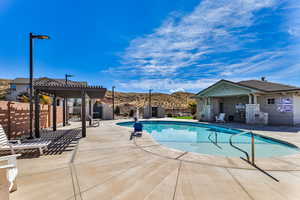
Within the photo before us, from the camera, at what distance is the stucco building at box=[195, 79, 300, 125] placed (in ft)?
37.5

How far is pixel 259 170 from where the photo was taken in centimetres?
329

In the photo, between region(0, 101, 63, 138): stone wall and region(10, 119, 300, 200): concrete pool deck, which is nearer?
region(10, 119, 300, 200): concrete pool deck

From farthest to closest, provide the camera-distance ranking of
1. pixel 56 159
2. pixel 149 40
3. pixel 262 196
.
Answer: pixel 149 40 → pixel 56 159 → pixel 262 196

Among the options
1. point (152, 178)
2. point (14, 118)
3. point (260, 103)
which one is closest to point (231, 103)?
point (260, 103)

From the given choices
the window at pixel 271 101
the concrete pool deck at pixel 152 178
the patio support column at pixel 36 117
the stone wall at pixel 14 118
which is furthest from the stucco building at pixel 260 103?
the stone wall at pixel 14 118

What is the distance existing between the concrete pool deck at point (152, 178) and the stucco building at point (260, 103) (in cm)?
949

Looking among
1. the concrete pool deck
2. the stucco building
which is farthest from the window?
the concrete pool deck

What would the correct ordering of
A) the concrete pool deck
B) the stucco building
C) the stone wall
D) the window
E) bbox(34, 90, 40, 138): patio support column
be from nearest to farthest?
1. the concrete pool deck
2. the stone wall
3. bbox(34, 90, 40, 138): patio support column
4. the stucco building
5. the window

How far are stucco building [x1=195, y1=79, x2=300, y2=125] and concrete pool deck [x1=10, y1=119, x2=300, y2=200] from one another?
9488 mm

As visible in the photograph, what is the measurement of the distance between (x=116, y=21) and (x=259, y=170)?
36.7ft

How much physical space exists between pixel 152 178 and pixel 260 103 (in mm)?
14424

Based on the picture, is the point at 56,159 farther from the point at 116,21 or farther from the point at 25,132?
the point at 116,21

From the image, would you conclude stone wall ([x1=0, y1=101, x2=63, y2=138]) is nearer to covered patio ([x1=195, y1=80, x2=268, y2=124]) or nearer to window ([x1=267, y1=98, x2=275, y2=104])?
covered patio ([x1=195, y1=80, x2=268, y2=124])

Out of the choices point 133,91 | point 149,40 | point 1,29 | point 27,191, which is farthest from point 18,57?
point 133,91
